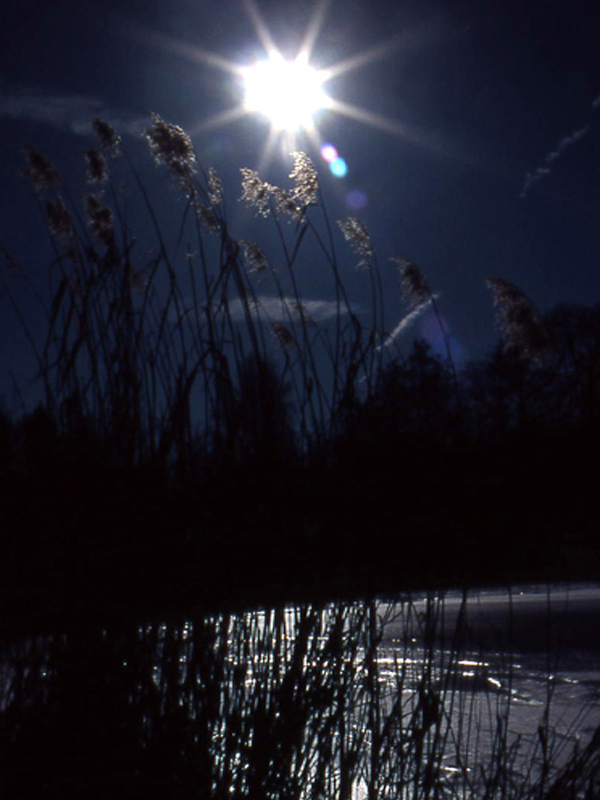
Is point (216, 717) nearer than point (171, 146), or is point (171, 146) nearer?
point (216, 717)

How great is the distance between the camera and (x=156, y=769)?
125 centimetres

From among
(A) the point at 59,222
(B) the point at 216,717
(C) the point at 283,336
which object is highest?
(A) the point at 59,222

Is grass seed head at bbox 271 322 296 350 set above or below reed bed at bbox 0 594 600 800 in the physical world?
above

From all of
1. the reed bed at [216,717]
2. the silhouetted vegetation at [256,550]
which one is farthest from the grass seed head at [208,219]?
the reed bed at [216,717]

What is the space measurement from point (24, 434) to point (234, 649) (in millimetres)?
620

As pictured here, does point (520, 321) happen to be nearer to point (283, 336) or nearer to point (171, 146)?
point (283, 336)

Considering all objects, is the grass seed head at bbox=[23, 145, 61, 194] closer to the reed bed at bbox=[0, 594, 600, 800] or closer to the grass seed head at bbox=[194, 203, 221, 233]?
the grass seed head at bbox=[194, 203, 221, 233]

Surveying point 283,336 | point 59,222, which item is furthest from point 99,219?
point 283,336

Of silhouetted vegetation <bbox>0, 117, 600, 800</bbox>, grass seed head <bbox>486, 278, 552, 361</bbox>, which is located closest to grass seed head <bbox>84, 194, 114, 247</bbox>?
silhouetted vegetation <bbox>0, 117, 600, 800</bbox>

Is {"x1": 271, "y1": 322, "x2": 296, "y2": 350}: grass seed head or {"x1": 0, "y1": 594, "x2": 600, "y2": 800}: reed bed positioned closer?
{"x1": 0, "y1": 594, "x2": 600, "y2": 800}: reed bed

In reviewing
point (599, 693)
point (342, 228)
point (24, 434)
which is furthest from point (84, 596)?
point (599, 693)

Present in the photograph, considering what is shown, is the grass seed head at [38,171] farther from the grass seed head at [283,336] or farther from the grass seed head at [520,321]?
the grass seed head at [520,321]

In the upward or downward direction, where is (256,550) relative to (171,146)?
downward

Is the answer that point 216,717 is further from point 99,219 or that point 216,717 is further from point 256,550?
point 99,219
